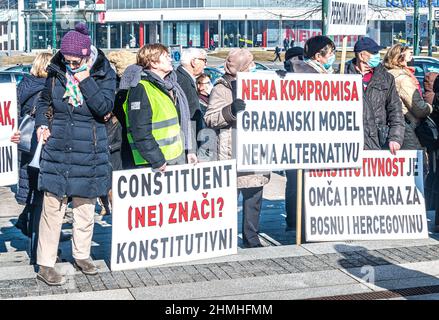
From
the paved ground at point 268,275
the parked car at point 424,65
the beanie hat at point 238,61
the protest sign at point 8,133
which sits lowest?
the paved ground at point 268,275

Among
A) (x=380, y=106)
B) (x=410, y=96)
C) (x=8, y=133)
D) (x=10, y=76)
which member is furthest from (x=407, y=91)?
(x=10, y=76)

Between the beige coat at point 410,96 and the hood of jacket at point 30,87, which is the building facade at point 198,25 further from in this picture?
the hood of jacket at point 30,87

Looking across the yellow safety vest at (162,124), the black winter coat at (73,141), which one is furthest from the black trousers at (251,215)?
the black winter coat at (73,141)

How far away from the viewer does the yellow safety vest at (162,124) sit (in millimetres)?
7070

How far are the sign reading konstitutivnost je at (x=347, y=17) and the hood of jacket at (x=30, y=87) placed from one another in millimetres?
2686

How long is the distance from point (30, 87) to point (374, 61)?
3.20m

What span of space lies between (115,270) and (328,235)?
2.14m

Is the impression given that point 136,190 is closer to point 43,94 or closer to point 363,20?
point 43,94

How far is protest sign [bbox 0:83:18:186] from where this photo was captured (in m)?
7.86

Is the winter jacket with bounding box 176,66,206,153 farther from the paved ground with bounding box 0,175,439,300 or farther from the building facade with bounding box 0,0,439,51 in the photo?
the building facade with bounding box 0,0,439,51

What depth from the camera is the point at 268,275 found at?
7078mm

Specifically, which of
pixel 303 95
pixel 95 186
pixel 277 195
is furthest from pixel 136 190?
pixel 277 195

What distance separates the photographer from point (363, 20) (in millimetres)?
9031
